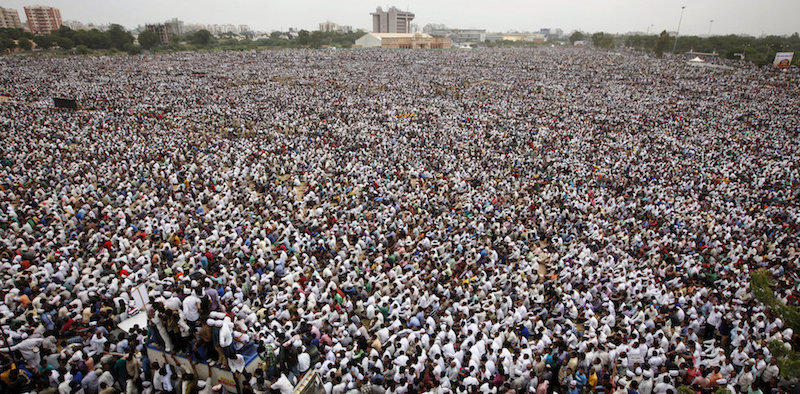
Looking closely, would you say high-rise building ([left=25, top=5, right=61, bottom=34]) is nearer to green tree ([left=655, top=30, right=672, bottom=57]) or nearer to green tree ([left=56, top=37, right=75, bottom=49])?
green tree ([left=56, top=37, right=75, bottom=49])

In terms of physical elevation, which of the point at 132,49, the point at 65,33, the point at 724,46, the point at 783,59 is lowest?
the point at 783,59

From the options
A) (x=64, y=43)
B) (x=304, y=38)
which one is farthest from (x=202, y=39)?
(x=64, y=43)

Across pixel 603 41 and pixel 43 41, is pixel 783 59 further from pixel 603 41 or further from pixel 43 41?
pixel 43 41

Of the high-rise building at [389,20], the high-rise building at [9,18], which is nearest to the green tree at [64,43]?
the high-rise building at [9,18]

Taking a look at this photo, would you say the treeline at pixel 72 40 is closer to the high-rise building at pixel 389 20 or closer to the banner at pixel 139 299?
the banner at pixel 139 299

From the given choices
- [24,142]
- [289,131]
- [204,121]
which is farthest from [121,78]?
[289,131]

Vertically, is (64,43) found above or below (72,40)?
below
